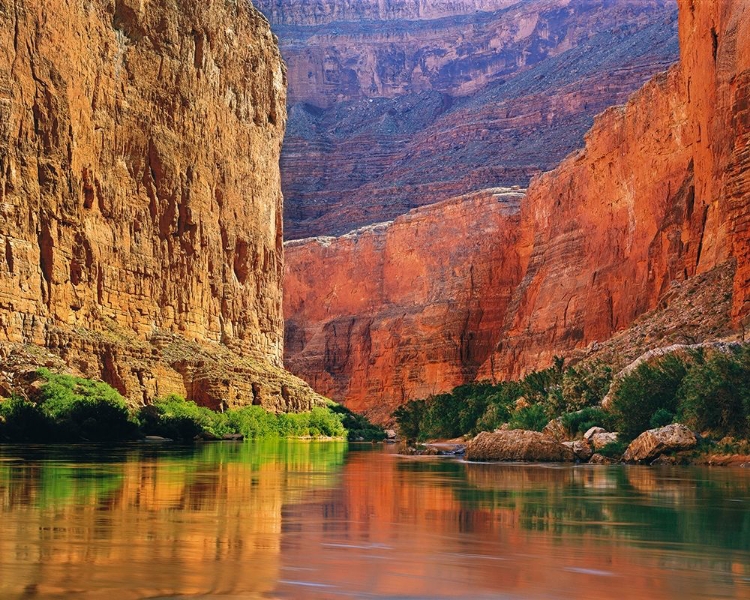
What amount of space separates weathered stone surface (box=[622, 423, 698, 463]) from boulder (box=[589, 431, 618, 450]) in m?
2.34

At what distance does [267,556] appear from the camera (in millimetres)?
8039

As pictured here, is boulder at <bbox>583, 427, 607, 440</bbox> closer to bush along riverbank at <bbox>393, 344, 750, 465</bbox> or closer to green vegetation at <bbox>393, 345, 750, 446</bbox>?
bush along riverbank at <bbox>393, 344, 750, 465</bbox>

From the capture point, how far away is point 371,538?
368 inches

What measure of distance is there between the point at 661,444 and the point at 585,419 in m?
7.82

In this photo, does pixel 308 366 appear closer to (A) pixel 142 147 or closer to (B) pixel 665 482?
(A) pixel 142 147

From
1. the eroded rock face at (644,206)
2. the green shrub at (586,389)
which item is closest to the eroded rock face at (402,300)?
the eroded rock face at (644,206)

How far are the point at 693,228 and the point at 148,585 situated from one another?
5255cm

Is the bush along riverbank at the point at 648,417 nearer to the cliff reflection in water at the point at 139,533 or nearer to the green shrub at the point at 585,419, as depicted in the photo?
the green shrub at the point at 585,419

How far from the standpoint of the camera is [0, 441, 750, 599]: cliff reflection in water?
22.7 ft

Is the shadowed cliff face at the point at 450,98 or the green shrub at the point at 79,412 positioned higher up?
the shadowed cliff face at the point at 450,98

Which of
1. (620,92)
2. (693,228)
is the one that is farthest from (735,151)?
(620,92)

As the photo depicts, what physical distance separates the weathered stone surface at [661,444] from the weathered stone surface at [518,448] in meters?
1.51

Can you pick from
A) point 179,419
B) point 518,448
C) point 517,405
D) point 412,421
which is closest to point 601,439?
point 518,448

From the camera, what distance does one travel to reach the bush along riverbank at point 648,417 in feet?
76.4
